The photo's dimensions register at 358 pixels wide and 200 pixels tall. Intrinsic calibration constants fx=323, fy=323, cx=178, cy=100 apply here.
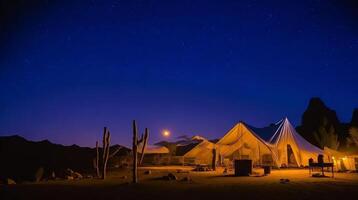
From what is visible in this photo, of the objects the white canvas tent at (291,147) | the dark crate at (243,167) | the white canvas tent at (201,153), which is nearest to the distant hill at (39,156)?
the white canvas tent at (201,153)

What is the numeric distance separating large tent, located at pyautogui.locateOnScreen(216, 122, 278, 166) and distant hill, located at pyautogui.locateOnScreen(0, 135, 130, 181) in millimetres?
14592

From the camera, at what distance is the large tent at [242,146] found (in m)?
31.7

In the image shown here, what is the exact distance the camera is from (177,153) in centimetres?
4488

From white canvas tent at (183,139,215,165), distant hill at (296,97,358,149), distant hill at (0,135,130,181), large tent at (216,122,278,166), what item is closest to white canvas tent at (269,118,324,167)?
large tent at (216,122,278,166)

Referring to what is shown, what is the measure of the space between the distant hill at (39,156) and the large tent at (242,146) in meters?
14.6

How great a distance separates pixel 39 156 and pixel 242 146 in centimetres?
3061

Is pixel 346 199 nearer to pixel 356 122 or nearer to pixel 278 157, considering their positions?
pixel 278 157

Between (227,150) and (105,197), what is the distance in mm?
23718

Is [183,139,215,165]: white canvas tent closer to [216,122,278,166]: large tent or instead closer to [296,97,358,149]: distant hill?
[216,122,278,166]: large tent

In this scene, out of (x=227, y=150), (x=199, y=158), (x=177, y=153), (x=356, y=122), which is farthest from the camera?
(x=356, y=122)

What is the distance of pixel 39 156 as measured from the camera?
4697cm

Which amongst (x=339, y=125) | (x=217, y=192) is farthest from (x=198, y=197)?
(x=339, y=125)

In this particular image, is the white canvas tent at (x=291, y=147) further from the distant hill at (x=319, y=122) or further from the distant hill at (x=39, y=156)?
the distant hill at (x=319, y=122)

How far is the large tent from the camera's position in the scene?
31731 mm
